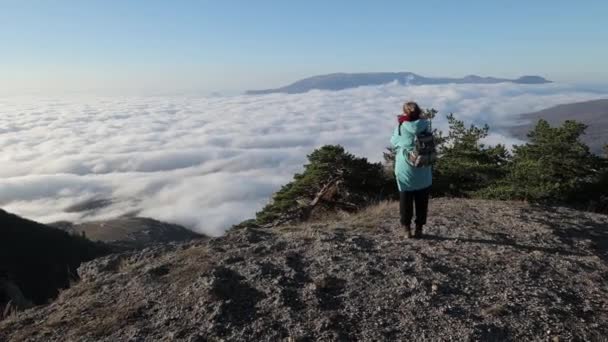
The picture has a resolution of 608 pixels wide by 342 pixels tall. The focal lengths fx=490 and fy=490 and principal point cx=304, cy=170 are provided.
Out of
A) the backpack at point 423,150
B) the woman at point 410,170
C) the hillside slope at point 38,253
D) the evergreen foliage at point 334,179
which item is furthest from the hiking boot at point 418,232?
the hillside slope at point 38,253

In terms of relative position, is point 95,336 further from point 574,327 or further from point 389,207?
point 389,207

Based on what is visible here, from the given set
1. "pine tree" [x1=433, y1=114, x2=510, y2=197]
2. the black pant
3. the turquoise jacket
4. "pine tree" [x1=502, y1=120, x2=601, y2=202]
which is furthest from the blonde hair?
"pine tree" [x1=433, y1=114, x2=510, y2=197]

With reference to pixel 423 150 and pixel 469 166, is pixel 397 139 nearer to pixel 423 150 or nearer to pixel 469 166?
pixel 423 150

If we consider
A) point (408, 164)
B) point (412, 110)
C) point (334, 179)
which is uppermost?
point (412, 110)

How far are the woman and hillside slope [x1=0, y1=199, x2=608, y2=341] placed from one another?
0.63m

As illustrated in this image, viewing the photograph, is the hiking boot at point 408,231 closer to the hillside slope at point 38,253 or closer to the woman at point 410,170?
the woman at point 410,170

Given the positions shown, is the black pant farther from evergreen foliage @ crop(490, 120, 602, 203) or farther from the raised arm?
evergreen foliage @ crop(490, 120, 602, 203)

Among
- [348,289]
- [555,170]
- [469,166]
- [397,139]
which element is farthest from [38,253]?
[348,289]

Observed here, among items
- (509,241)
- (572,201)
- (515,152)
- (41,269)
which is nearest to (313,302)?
(509,241)

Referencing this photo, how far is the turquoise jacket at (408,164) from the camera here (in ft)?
27.7

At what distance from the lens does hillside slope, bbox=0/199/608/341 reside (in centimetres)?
595

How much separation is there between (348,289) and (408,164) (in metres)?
2.74

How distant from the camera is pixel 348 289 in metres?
6.99

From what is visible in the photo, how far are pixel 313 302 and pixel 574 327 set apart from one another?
319cm
